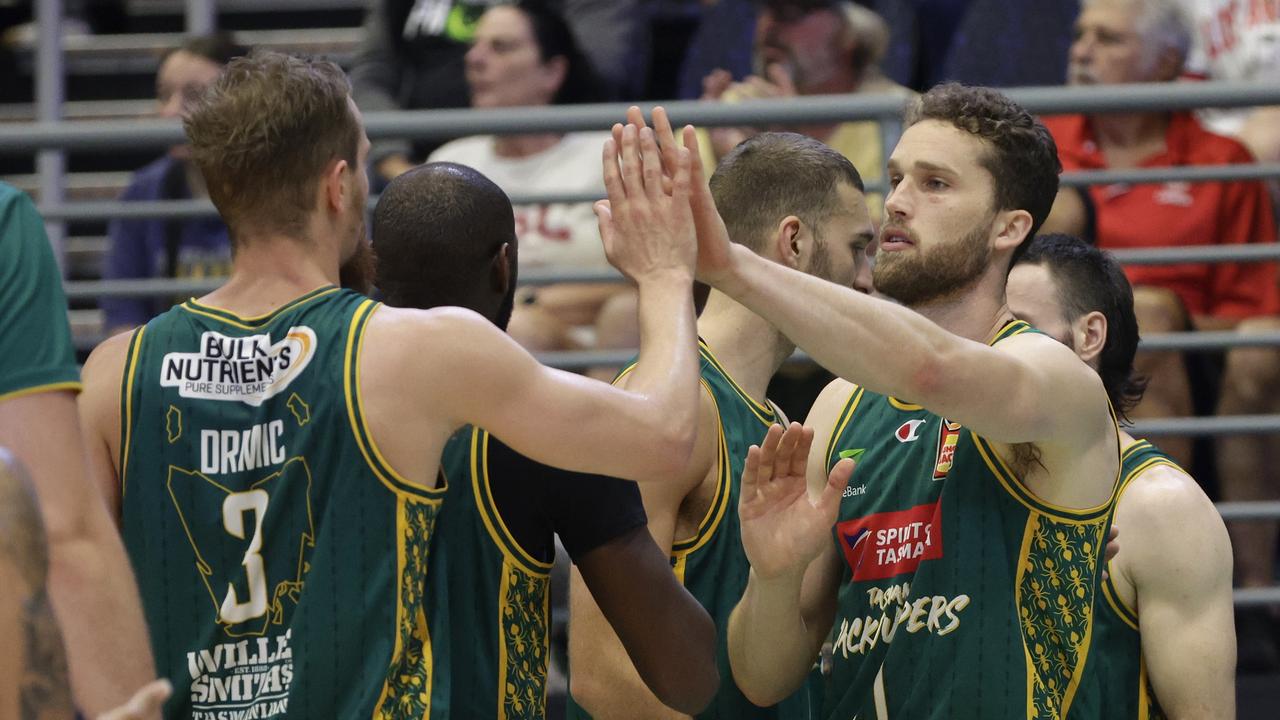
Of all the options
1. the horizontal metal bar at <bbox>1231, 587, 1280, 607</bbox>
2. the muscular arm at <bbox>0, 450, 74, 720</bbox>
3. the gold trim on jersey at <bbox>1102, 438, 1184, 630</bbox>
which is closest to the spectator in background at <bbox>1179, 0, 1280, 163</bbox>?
the horizontal metal bar at <bbox>1231, 587, 1280, 607</bbox>

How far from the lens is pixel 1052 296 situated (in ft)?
13.2

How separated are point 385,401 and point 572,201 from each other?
290 centimetres

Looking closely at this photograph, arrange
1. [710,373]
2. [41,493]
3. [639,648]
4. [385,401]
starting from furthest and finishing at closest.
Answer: [710,373] < [639,648] < [385,401] < [41,493]

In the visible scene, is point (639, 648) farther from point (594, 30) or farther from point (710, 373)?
point (594, 30)

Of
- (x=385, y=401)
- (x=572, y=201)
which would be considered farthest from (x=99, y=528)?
(x=572, y=201)

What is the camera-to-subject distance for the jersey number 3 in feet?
8.97

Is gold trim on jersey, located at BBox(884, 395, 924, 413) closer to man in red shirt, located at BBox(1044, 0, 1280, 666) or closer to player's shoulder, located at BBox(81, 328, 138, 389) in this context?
player's shoulder, located at BBox(81, 328, 138, 389)

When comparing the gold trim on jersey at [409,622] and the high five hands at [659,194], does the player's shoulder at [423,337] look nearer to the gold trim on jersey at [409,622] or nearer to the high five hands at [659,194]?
the gold trim on jersey at [409,622]

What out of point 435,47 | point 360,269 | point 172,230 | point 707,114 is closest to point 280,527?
point 360,269

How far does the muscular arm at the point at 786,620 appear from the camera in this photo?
3311 millimetres

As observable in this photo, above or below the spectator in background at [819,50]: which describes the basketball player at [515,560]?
below

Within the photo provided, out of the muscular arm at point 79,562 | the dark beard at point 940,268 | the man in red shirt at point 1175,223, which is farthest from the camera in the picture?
the man in red shirt at point 1175,223

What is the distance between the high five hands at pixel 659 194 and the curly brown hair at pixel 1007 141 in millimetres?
770

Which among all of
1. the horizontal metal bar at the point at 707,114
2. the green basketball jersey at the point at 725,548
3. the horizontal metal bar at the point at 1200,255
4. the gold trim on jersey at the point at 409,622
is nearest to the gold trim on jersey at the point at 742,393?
the green basketball jersey at the point at 725,548
